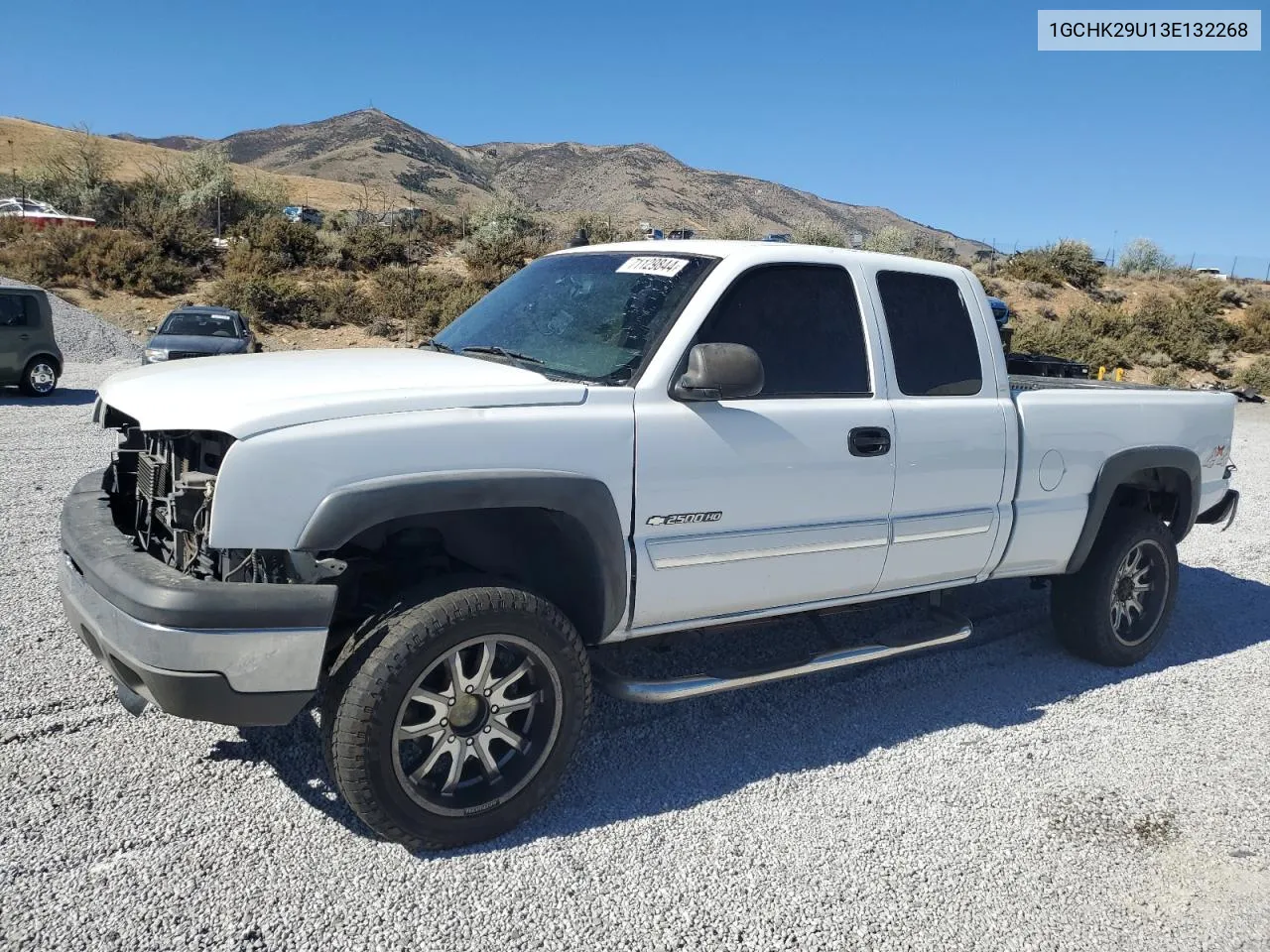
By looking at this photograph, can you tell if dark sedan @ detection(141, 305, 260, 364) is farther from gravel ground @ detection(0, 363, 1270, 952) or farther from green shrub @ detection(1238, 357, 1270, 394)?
green shrub @ detection(1238, 357, 1270, 394)

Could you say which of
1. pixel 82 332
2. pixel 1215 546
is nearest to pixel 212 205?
pixel 82 332

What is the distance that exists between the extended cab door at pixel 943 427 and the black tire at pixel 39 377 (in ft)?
46.8

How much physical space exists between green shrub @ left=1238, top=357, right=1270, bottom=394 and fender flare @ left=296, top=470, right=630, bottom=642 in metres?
24.4

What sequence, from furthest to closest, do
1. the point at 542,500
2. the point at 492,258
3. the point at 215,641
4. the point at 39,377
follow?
the point at 492,258
the point at 39,377
the point at 542,500
the point at 215,641

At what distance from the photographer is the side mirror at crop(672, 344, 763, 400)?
336cm

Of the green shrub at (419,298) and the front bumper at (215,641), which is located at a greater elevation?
the green shrub at (419,298)

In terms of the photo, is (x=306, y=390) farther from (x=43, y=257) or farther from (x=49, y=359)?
(x=43, y=257)

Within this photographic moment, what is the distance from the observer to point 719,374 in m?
3.35

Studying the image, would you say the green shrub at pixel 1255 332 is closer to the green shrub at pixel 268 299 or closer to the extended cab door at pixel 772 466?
the green shrub at pixel 268 299

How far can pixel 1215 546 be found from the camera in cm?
796

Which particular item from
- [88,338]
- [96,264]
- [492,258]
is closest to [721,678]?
[88,338]

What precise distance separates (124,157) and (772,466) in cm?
7703

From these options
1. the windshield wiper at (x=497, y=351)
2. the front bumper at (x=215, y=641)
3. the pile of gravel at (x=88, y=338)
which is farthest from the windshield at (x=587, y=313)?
the pile of gravel at (x=88, y=338)

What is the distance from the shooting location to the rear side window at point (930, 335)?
4.21 meters
